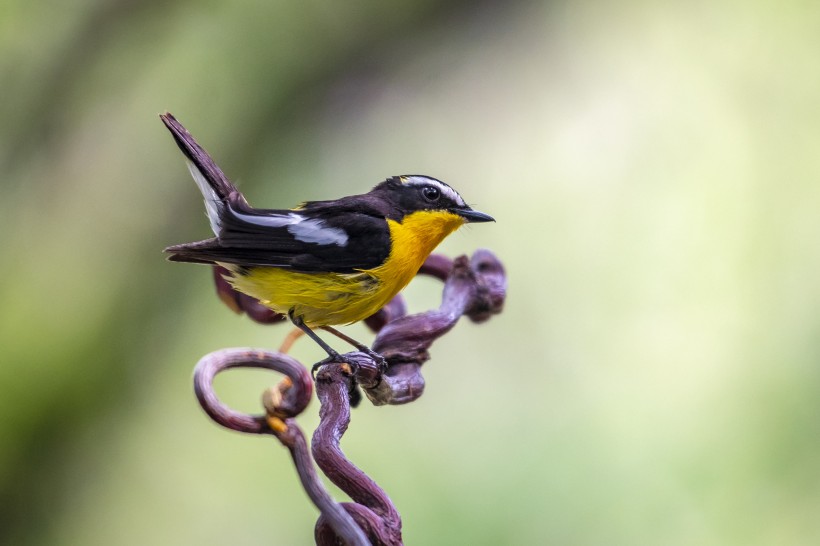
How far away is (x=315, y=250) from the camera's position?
2809 mm

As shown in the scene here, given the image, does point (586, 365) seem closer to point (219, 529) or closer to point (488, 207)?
point (488, 207)

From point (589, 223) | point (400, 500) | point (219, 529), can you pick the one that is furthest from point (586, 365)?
point (219, 529)

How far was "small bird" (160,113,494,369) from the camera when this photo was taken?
2725mm

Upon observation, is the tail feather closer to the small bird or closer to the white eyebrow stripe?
the small bird

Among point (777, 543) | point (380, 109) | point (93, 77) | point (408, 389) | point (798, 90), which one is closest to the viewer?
point (408, 389)

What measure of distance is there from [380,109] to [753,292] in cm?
222

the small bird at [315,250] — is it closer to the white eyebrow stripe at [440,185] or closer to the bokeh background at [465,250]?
the white eyebrow stripe at [440,185]

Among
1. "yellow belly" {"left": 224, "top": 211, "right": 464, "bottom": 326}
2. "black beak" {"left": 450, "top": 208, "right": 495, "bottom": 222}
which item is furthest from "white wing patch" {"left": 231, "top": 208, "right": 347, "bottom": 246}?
"black beak" {"left": 450, "top": 208, "right": 495, "bottom": 222}

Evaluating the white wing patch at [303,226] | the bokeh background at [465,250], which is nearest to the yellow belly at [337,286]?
the white wing patch at [303,226]

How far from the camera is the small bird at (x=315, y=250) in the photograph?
272 cm

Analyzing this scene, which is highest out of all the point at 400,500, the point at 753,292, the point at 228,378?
the point at 753,292

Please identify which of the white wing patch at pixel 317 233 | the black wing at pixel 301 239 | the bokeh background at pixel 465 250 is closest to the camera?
the black wing at pixel 301 239

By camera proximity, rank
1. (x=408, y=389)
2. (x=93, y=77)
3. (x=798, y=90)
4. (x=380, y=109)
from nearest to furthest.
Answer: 1. (x=408, y=389)
2. (x=93, y=77)
3. (x=798, y=90)
4. (x=380, y=109)

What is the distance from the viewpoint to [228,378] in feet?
17.1
